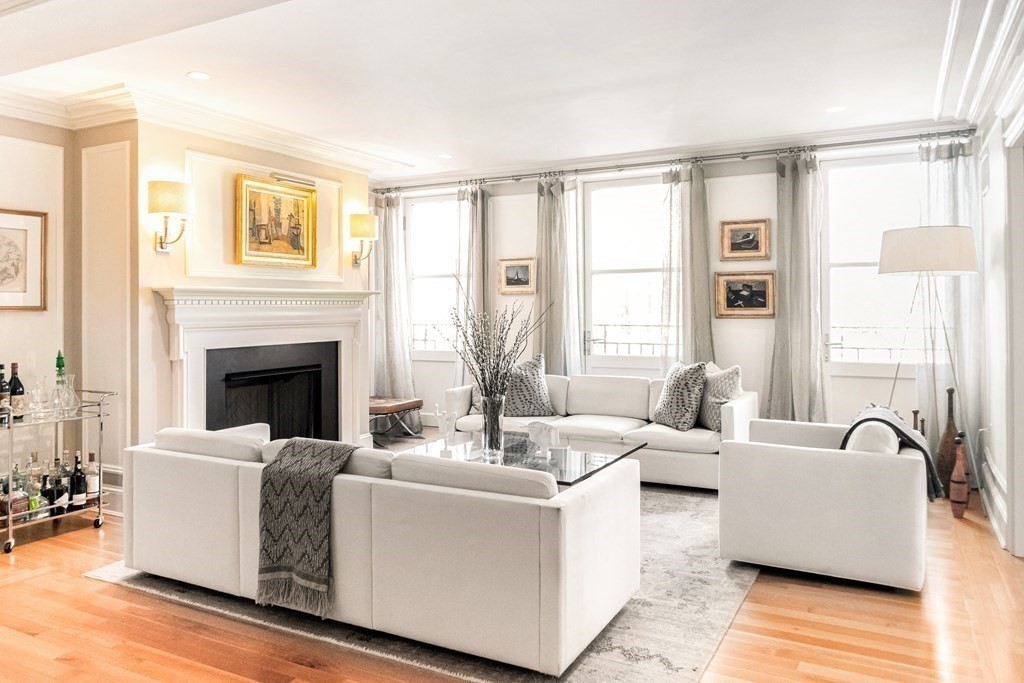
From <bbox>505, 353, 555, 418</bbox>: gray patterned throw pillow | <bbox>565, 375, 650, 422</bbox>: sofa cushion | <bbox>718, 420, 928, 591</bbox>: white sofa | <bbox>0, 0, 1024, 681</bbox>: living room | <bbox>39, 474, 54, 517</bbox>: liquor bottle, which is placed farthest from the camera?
<bbox>505, 353, 555, 418</bbox>: gray patterned throw pillow

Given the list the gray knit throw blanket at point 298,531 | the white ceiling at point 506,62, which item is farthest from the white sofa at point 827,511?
the white ceiling at point 506,62

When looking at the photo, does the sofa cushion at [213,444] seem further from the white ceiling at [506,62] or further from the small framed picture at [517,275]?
the small framed picture at [517,275]

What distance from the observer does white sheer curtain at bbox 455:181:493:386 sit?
7086 mm

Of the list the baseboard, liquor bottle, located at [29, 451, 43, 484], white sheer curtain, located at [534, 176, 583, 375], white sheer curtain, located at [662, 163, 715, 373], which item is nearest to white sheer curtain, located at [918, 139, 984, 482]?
the baseboard

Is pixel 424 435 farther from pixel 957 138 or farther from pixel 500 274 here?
pixel 957 138

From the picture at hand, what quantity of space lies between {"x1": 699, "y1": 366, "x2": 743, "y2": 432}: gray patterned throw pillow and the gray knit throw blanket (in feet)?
10.1

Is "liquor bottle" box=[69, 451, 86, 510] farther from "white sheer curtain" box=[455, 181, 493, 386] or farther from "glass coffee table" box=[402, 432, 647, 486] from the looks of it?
"white sheer curtain" box=[455, 181, 493, 386]

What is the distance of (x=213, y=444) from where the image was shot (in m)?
3.23

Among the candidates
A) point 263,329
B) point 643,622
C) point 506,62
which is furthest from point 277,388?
point 643,622

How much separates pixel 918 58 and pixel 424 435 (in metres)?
5.26

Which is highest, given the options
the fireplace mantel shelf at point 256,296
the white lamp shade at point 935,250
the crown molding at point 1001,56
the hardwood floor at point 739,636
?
the crown molding at point 1001,56

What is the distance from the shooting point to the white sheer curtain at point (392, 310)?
753 cm

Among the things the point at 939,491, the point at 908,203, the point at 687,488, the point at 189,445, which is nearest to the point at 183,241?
the point at 189,445

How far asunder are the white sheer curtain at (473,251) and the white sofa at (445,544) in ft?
13.3
